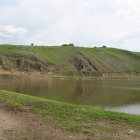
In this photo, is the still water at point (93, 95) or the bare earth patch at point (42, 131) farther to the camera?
the still water at point (93, 95)

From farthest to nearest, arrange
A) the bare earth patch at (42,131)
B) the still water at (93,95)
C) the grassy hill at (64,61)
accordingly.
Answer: the grassy hill at (64,61) < the still water at (93,95) < the bare earth patch at (42,131)

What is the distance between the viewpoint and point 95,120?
15078 millimetres

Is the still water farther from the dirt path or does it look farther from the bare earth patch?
the dirt path

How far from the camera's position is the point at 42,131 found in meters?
11.9

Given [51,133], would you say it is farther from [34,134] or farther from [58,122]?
[58,122]

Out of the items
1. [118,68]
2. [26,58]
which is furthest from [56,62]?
[118,68]

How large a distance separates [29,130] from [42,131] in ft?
2.17

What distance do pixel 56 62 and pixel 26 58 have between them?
12.7 m

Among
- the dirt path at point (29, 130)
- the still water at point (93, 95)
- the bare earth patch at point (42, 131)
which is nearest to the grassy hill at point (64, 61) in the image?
the still water at point (93, 95)

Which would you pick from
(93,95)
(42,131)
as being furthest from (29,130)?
(93,95)

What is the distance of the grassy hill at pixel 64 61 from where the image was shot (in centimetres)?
9056

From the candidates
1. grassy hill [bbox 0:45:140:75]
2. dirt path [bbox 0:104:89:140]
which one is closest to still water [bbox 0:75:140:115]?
dirt path [bbox 0:104:89:140]

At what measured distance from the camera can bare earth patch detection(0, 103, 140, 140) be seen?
36.2 ft

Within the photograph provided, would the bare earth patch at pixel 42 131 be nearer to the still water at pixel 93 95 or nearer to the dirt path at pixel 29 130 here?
the dirt path at pixel 29 130
